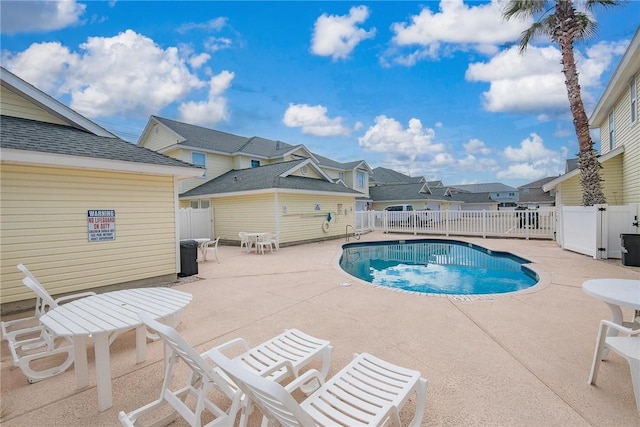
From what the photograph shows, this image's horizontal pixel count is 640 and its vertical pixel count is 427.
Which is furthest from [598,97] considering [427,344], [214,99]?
[214,99]

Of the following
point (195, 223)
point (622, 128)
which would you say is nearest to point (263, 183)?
point (195, 223)

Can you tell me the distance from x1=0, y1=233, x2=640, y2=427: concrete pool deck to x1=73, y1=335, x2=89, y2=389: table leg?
11cm

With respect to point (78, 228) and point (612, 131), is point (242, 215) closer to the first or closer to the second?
point (78, 228)

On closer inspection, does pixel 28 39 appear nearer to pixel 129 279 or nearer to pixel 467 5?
pixel 129 279

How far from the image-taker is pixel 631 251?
7.33m

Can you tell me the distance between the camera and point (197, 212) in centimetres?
1482

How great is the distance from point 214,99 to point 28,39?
Answer: 15237 mm

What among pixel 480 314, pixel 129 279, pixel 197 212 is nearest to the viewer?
pixel 480 314

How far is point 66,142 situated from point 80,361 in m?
5.11

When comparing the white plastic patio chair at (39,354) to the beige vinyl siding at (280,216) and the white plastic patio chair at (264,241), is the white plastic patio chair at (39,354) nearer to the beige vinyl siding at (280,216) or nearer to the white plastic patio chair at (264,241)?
the white plastic patio chair at (264,241)

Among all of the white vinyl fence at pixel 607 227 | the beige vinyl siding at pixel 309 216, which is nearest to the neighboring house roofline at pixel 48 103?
the beige vinyl siding at pixel 309 216

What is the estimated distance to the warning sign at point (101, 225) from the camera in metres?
5.75

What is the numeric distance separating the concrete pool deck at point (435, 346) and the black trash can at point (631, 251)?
851mm

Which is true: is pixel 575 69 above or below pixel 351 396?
above
